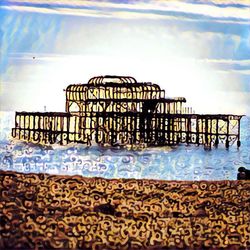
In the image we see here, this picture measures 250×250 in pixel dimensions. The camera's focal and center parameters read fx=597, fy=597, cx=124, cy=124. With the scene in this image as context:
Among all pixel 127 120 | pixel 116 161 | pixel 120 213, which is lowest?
pixel 120 213

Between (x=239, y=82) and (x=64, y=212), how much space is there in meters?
1.00

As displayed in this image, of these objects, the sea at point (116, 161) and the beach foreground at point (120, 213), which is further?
the sea at point (116, 161)

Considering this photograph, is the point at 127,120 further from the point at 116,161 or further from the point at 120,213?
the point at 120,213

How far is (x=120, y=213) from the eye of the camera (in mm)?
2568

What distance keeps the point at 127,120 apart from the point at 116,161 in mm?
195

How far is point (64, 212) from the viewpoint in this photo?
2.54m

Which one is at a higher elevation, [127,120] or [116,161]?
[127,120]

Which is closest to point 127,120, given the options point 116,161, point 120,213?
point 116,161

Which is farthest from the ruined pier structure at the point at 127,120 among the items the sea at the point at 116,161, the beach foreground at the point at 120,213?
Answer: the beach foreground at the point at 120,213

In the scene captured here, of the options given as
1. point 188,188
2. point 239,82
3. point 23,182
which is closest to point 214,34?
point 239,82

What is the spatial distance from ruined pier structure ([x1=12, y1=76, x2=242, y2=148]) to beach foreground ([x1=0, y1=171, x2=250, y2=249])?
0.20 m

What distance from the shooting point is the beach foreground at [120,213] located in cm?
245

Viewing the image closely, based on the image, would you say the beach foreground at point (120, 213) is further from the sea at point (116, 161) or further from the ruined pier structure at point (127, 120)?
the ruined pier structure at point (127, 120)

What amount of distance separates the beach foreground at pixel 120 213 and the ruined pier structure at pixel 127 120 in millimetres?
196
